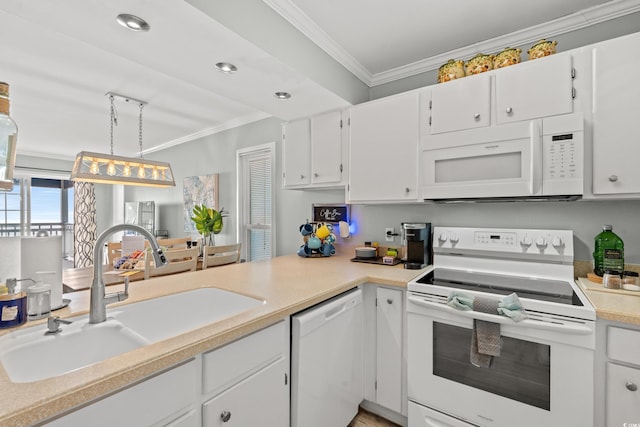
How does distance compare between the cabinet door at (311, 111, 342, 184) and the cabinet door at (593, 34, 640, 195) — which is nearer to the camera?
the cabinet door at (593, 34, 640, 195)

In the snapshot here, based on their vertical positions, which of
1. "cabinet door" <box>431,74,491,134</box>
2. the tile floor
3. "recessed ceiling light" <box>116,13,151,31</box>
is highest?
"recessed ceiling light" <box>116,13,151,31</box>

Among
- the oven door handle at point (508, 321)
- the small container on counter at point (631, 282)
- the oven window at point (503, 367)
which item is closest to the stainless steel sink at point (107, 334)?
the oven door handle at point (508, 321)

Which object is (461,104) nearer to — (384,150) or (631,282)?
(384,150)

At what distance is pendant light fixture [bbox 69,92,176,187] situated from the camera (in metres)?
2.81

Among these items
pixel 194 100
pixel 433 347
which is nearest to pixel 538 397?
pixel 433 347

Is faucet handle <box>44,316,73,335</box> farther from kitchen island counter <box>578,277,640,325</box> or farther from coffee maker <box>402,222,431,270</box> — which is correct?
kitchen island counter <box>578,277,640,325</box>

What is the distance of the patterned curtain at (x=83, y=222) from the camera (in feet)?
20.6

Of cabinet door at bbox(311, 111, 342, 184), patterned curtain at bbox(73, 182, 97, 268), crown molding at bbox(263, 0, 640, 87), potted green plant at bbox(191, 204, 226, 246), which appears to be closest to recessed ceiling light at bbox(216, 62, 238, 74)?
crown molding at bbox(263, 0, 640, 87)

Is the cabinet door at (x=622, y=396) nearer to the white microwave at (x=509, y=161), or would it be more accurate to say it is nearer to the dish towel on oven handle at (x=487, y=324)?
the dish towel on oven handle at (x=487, y=324)

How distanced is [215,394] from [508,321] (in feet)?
4.10

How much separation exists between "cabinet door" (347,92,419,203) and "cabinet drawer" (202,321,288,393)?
128 cm

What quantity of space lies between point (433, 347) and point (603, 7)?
2.16m

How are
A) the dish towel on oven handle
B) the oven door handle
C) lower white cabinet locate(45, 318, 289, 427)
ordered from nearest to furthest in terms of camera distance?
1. lower white cabinet locate(45, 318, 289, 427)
2. the oven door handle
3. the dish towel on oven handle

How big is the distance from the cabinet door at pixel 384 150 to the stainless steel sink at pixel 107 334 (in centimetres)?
125
